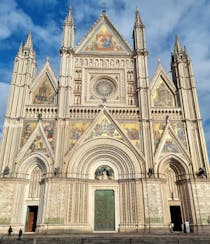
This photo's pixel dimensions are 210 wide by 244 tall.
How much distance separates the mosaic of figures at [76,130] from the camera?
57.9 feet

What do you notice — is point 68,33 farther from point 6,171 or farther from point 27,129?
point 6,171

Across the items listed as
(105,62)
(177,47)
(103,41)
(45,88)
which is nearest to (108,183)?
(45,88)

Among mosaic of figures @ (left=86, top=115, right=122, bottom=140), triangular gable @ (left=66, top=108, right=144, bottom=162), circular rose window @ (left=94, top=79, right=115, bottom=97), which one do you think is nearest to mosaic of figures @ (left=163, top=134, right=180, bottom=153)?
triangular gable @ (left=66, top=108, right=144, bottom=162)

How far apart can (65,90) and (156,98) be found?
787 centimetres

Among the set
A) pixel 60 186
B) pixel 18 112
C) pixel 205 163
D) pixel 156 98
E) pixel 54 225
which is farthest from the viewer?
pixel 156 98

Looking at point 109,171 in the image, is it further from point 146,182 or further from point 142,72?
point 142,72

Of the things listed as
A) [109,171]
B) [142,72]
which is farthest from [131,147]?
[142,72]

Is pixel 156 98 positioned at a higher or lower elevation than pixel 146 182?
higher

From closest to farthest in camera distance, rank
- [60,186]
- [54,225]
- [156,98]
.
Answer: [54,225] < [60,186] < [156,98]

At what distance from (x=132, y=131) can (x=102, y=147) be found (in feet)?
8.98

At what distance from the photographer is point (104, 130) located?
59.5ft

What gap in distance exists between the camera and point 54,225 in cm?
1480

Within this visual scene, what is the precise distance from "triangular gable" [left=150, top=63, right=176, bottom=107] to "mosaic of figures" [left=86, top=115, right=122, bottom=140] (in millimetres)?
4169

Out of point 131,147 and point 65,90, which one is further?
point 65,90
